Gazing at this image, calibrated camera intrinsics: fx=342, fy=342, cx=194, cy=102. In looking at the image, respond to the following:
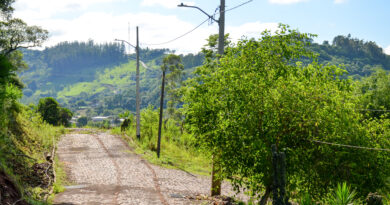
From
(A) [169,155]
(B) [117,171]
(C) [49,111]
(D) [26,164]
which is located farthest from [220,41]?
(C) [49,111]

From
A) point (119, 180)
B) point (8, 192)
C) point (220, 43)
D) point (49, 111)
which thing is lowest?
point (119, 180)

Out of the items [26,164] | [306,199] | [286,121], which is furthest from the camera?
[26,164]

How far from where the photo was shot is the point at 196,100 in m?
10.4

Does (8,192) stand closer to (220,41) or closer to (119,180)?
(119,180)

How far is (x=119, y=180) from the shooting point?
14.8 m

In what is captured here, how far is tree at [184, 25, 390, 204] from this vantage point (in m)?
8.32

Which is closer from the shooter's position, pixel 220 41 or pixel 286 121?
pixel 286 121

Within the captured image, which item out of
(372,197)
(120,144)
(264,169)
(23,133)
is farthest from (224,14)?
(120,144)

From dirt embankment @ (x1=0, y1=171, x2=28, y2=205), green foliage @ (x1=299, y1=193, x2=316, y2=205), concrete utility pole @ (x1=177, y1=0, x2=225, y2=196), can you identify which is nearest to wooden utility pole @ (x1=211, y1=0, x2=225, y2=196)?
concrete utility pole @ (x1=177, y1=0, x2=225, y2=196)

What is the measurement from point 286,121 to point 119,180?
28.5 ft

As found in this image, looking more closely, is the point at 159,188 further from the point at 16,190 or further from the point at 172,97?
the point at 172,97

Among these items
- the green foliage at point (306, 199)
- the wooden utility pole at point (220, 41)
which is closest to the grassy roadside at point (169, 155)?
the wooden utility pole at point (220, 41)

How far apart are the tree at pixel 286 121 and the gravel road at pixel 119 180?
3.67 m

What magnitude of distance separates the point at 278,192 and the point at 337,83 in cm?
363
